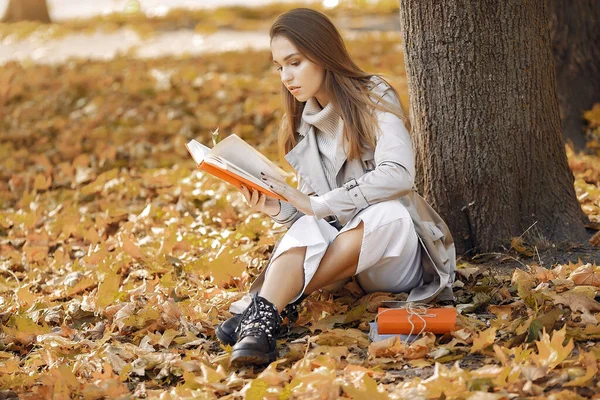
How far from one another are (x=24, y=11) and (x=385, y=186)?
41.0 ft

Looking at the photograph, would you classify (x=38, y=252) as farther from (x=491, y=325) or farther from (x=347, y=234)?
(x=491, y=325)

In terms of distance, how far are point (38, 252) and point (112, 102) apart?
313 centimetres

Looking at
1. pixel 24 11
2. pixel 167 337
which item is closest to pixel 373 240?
pixel 167 337

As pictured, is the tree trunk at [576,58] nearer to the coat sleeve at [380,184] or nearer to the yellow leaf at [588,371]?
the coat sleeve at [380,184]

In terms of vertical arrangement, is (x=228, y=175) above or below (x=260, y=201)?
above

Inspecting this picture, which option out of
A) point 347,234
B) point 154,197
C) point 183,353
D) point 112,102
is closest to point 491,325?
point 347,234

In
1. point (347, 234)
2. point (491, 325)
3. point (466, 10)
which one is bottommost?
point (491, 325)

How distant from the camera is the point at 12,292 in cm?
414

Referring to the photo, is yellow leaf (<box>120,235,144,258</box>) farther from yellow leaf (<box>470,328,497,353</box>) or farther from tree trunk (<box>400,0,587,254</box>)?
yellow leaf (<box>470,328,497,353</box>)

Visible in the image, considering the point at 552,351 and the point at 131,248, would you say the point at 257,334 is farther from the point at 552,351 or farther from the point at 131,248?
the point at 131,248

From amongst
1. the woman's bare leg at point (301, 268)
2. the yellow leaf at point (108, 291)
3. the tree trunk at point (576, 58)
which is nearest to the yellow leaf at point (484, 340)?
the woman's bare leg at point (301, 268)

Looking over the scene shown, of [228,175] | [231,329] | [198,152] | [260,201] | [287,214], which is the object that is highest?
[198,152]

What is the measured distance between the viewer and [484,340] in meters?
2.86

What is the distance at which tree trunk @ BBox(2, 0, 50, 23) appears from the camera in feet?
46.6
